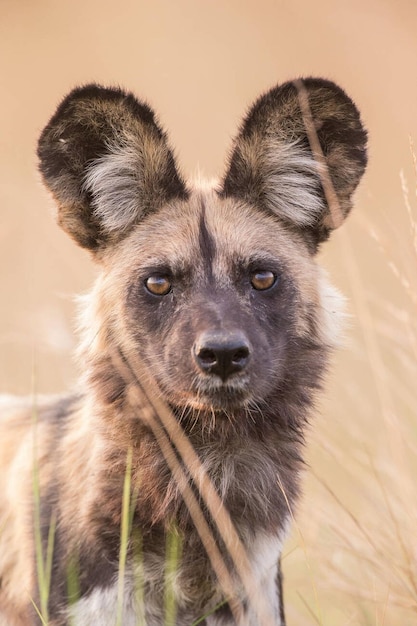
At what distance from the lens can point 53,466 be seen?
345 centimetres

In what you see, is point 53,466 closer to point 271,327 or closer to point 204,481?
point 204,481

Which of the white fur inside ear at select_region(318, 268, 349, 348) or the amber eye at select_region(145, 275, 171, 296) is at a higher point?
the amber eye at select_region(145, 275, 171, 296)

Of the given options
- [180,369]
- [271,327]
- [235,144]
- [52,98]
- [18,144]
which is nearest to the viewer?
[180,369]

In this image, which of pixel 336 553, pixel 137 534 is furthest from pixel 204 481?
pixel 336 553

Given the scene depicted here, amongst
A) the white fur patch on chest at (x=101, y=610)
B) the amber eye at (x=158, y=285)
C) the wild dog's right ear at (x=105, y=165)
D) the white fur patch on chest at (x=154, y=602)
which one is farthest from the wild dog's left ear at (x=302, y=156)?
the white fur patch on chest at (x=101, y=610)

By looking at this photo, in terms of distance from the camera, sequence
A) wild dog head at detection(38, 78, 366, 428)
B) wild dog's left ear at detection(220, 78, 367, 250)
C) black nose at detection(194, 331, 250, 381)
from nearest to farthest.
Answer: black nose at detection(194, 331, 250, 381) < wild dog head at detection(38, 78, 366, 428) < wild dog's left ear at detection(220, 78, 367, 250)

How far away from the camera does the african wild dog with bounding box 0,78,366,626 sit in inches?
119

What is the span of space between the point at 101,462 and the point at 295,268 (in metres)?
1.02

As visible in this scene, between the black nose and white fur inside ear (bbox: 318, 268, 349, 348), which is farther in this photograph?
white fur inside ear (bbox: 318, 268, 349, 348)

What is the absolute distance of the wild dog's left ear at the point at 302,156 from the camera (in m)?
3.36

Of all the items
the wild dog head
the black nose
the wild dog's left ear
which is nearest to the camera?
the black nose

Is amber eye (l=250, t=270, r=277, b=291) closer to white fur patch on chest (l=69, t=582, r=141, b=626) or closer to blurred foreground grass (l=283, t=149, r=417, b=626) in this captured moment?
blurred foreground grass (l=283, t=149, r=417, b=626)

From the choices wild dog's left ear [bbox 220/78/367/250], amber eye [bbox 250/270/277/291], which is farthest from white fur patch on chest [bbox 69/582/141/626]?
wild dog's left ear [bbox 220/78/367/250]

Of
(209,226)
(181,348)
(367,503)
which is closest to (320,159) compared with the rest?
(209,226)
